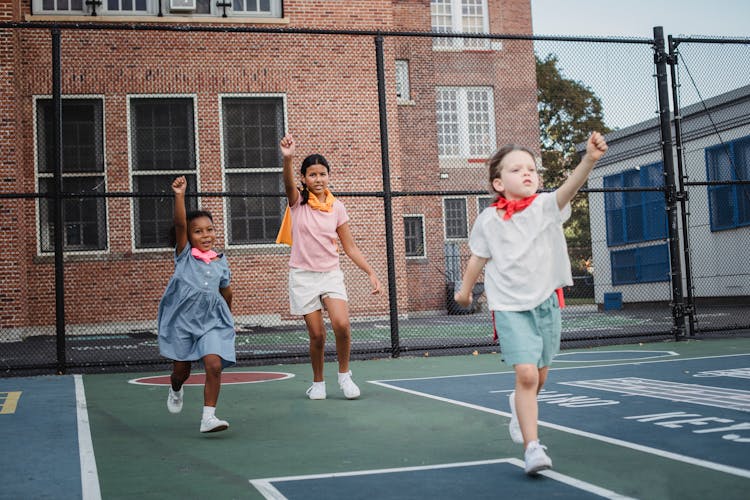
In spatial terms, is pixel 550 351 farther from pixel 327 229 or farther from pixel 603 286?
pixel 603 286

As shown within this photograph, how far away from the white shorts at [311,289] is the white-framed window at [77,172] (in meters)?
9.89

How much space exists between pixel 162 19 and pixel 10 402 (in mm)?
12863

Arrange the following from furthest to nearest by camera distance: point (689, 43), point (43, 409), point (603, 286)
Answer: point (603, 286), point (689, 43), point (43, 409)

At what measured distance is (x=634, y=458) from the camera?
4.02 metres

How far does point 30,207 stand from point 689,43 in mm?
11797

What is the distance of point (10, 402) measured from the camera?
673cm

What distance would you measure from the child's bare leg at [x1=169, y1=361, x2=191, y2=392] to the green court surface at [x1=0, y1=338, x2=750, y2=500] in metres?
0.25

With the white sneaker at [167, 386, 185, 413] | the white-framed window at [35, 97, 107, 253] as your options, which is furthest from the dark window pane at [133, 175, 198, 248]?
the white sneaker at [167, 386, 185, 413]

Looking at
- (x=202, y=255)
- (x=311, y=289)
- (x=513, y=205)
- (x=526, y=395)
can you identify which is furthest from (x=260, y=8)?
(x=526, y=395)

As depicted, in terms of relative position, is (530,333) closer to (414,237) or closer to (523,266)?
(523,266)

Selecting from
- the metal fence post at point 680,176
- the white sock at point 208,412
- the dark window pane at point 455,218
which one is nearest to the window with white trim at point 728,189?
the dark window pane at point 455,218

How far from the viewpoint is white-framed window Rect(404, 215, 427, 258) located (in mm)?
22483

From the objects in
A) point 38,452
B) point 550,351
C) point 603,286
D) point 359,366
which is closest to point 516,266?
point 550,351

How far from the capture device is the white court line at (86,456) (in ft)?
12.1
